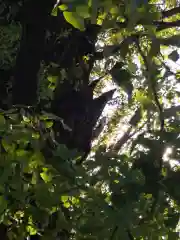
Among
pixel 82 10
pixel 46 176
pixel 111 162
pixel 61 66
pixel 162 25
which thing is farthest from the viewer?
pixel 61 66

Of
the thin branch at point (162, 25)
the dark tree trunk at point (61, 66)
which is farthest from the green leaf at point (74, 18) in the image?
the dark tree trunk at point (61, 66)

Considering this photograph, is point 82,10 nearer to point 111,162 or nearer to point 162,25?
point 111,162

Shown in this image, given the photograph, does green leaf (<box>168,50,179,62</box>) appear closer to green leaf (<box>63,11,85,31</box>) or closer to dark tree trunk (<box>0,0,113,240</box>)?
green leaf (<box>63,11,85,31</box>)

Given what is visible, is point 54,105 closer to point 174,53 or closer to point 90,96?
point 90,96

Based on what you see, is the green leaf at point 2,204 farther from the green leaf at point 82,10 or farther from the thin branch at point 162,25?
the thin branch at point 162,25

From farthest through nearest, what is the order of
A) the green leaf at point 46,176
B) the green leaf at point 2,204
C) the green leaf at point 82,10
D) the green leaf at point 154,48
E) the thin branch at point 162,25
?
the thin branch at point 162,25 < the green leaf at point 46,176 < the green leaf at point 2,204 < the green leaf at point 154,48 < the green leaf at point 82,10

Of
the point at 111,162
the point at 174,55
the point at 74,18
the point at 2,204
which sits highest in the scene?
the point at 74,18

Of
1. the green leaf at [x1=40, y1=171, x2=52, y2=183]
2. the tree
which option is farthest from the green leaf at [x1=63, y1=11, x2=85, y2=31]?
the green leaf at [x1=40, y1=171, x2=52, y2=183]

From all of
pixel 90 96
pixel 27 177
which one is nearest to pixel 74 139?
pixel 90 96

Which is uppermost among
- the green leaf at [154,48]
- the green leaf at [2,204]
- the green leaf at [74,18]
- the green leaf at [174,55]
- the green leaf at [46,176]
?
the green leaf at [74,18]

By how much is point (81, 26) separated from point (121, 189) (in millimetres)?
501

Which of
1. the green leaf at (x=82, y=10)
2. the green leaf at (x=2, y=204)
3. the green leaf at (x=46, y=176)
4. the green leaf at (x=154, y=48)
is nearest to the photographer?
the green leaf at (x=82, y=10)

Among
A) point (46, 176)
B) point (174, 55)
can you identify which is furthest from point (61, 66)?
point (174, 55)

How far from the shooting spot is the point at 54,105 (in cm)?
305
